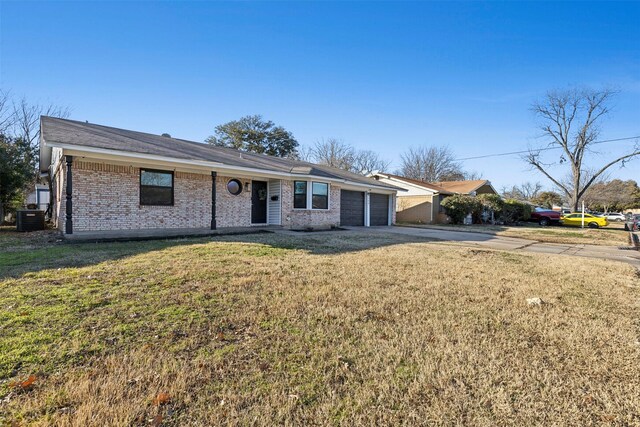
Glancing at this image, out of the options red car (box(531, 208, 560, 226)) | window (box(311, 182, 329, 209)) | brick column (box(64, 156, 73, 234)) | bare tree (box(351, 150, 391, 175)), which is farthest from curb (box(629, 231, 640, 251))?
bare tree (box(351, 150, 391, 175))

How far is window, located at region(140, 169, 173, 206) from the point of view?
434 inches

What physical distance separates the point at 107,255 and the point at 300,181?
29.5ft

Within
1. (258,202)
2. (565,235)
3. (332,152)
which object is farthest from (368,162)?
(258,202)

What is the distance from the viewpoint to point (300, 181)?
1446 centimetres

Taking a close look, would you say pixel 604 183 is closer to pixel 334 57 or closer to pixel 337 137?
pixel 337 137

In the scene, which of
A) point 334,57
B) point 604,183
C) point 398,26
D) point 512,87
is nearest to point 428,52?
point 398,26

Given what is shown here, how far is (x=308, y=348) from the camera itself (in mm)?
2777

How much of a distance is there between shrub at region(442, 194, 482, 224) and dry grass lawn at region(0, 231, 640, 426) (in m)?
18.1

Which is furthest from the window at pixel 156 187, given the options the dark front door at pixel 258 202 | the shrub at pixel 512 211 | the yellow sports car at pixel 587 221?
the yellow sports car at pixel 587 221

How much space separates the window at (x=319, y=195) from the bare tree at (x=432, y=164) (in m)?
34.0

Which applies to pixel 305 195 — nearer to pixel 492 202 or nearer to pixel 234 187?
pixel 234 187

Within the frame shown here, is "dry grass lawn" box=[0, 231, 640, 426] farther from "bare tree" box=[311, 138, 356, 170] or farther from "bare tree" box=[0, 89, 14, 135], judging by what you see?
"bare tree" box=[311, 138, 356, 170]

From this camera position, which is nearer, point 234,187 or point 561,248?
point 561,248

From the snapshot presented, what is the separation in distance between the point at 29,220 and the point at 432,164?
44.3m
